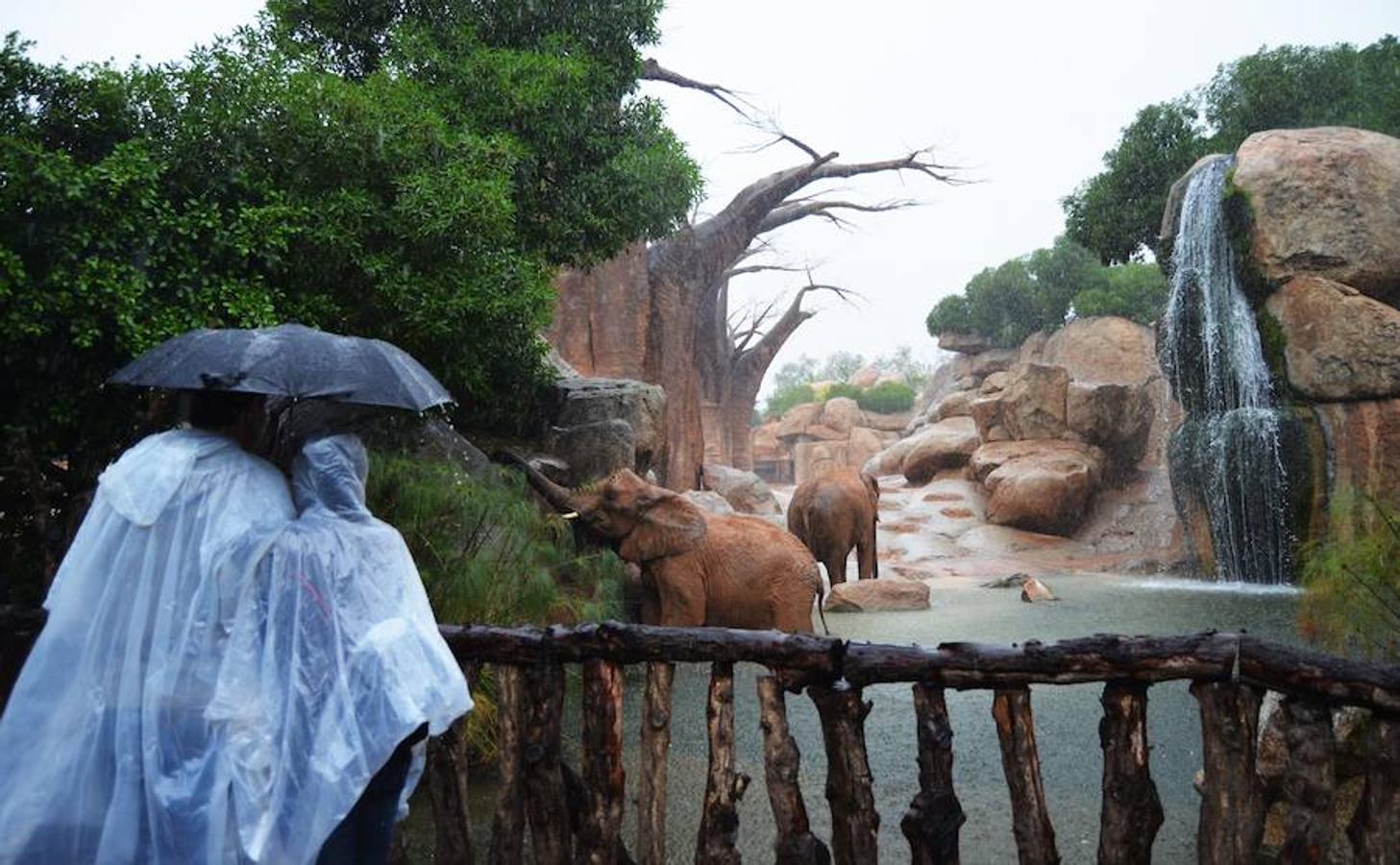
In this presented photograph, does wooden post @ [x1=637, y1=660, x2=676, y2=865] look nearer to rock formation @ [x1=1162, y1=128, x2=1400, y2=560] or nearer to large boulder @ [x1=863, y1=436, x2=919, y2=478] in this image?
rock formation @ [x1=1162, y1=128, x2=1400, y2=560]

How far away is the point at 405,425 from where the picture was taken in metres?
7.02

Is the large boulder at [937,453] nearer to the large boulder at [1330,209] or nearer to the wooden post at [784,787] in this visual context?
the large boulder at [1330,209]

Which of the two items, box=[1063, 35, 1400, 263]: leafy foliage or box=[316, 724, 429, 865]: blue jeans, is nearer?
box=[316, 724, 429, 865]: blue jeans

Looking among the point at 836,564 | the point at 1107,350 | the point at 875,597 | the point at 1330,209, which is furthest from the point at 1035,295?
the point at 875,597

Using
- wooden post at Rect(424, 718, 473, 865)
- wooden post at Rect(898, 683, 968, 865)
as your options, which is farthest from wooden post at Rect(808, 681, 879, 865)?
wooden post at Rect(424, 718, 473, 865)

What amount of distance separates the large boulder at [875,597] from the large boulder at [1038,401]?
31.6 ft

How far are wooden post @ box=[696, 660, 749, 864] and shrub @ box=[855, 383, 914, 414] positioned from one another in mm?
36003

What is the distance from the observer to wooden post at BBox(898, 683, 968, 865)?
3059 millimetres

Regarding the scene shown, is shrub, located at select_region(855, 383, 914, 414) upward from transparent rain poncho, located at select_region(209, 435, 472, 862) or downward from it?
upward

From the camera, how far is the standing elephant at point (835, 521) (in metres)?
12.4

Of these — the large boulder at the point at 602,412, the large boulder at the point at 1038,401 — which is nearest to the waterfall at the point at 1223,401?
the large boulder at the point at 1038,401

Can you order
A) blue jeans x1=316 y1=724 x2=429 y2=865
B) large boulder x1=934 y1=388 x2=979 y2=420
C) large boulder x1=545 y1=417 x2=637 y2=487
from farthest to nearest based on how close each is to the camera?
large boulder x1=934 y1=388 x2=979 y2=420 < large boulder x1=545 y1=417 x2=637 y2=487 < blue jeans x1=316 y1=724 x2=429 y2=865

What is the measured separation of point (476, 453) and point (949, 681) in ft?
18.0

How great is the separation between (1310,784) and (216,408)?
3.10 meters
